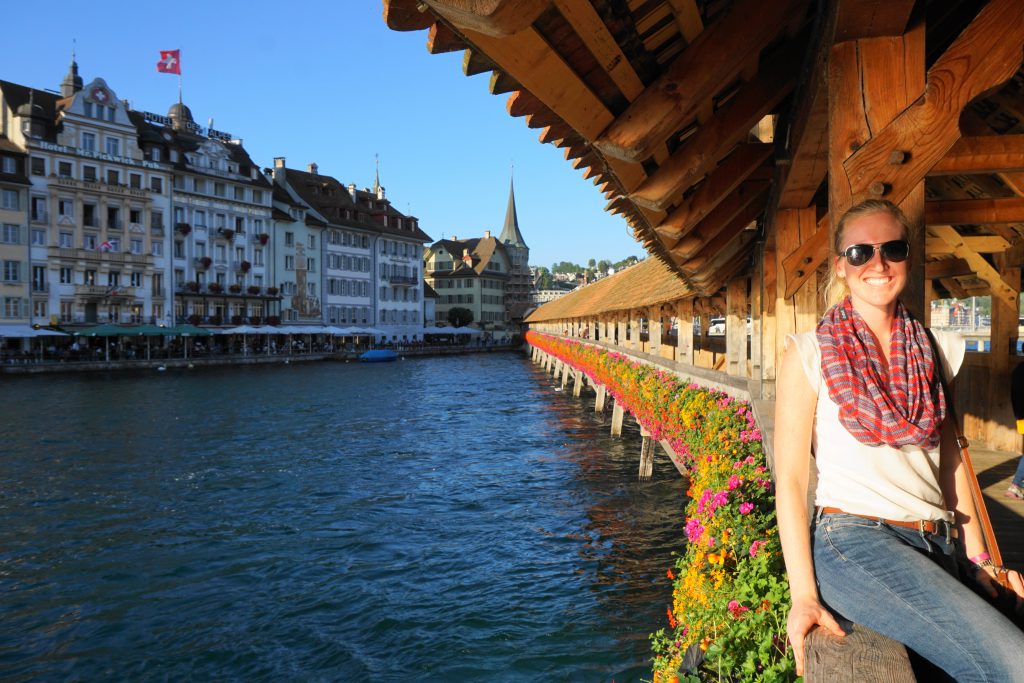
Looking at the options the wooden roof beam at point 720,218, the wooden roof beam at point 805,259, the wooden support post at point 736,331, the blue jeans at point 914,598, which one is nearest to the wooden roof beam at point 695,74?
the blue jeans at point 914,598

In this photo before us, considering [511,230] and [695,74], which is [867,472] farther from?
[511,230]

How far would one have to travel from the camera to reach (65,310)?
160 feet

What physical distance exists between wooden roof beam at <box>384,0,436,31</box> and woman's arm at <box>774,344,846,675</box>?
1.45m

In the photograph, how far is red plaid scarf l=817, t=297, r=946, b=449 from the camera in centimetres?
216

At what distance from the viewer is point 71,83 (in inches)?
2157

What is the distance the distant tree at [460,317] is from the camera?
96.8 meters

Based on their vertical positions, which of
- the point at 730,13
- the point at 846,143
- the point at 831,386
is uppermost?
the point at 730,13

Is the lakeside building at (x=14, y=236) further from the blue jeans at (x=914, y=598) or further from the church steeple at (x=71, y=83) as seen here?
the blue jeans at (x=914, y=598)

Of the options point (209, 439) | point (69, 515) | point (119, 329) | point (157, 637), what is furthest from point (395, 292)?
point (157, 637)

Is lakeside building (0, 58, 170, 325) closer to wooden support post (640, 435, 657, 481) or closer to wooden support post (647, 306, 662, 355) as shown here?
wooden support post (647, 306, 662, 355)

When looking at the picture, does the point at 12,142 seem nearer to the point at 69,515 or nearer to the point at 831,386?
the point at 69,515

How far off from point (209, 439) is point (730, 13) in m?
21.1

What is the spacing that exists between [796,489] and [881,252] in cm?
75

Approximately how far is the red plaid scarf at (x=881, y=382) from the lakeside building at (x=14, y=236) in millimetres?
52723
